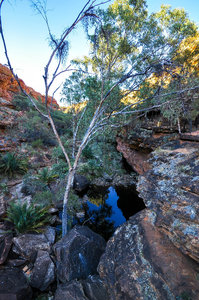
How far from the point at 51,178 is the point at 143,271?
6360 millimetres

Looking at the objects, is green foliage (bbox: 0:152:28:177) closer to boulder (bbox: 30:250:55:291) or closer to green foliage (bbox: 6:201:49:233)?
green foliage (bbox: 6:201:49:233)

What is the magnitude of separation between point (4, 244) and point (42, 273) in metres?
1.32

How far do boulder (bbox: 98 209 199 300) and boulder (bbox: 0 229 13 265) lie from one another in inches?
98.8

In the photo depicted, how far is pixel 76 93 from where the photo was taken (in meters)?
5.39

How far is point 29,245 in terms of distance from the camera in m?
3.43

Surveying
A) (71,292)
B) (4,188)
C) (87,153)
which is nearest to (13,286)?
(71,292)

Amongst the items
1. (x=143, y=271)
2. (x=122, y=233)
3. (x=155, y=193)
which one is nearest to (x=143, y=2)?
(x=155, y=193)

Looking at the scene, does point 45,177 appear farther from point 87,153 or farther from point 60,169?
point 87,153

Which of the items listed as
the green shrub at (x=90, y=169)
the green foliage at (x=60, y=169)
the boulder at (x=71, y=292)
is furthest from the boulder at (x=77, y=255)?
the green shrub at (x=90, y=169)

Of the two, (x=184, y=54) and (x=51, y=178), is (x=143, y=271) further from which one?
(x=184, y=54)

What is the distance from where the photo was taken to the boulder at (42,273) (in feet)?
9.25

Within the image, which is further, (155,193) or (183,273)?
(155,193)

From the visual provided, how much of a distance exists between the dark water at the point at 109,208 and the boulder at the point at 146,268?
8.80 ft

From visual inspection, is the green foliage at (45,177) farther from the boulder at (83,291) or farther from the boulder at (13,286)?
the boulder at (83,291)
